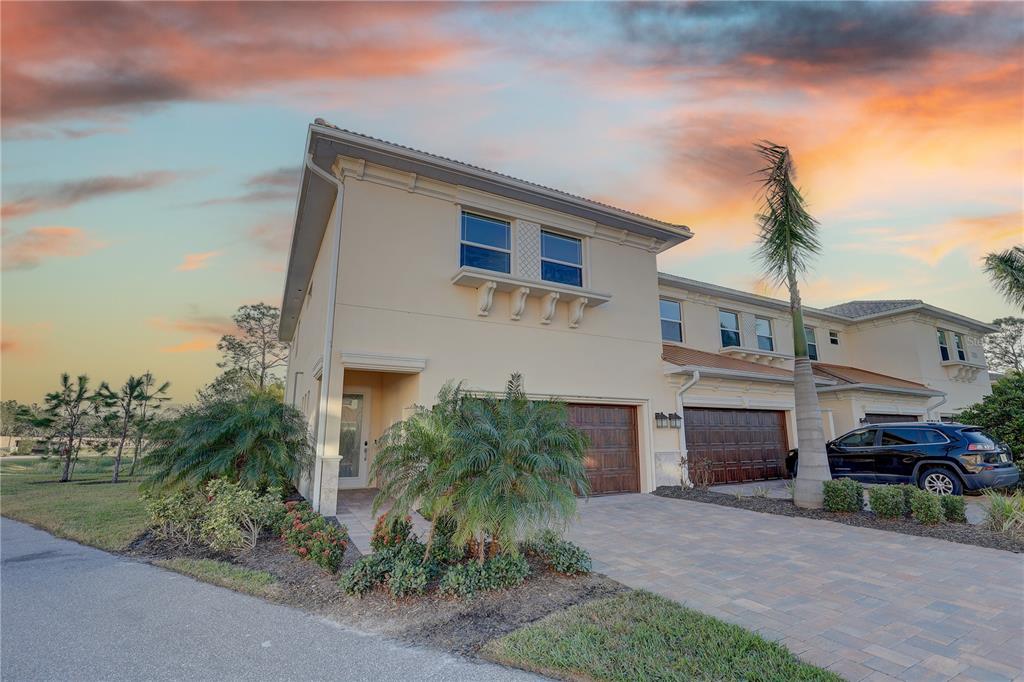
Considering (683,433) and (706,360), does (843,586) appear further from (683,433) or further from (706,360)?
(706,360)

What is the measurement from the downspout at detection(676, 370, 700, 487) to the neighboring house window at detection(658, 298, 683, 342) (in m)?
2.78

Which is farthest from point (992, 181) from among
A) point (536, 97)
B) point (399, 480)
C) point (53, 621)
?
point (53, 621)

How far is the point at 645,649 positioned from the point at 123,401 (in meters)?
19.6

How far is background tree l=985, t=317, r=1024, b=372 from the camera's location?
2986cm

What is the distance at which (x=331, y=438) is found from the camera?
7.53 m

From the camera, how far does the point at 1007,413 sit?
10.6 metres

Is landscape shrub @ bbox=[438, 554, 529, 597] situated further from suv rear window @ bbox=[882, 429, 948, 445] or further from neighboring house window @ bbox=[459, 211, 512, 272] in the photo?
suv rear window @ bbox=[882, 429, 948, 445]

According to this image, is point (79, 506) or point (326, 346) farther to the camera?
point (79, 506)

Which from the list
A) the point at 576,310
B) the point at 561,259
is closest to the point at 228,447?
the point at 576,310

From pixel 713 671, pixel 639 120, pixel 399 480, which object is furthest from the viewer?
pixel 639 120

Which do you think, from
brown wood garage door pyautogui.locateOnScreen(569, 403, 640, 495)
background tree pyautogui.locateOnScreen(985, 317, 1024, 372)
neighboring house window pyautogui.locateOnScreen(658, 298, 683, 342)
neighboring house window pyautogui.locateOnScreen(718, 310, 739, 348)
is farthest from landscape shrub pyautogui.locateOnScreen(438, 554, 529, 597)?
background tree pyautogui.locateOnScreen(985, 317, 1024, 372)

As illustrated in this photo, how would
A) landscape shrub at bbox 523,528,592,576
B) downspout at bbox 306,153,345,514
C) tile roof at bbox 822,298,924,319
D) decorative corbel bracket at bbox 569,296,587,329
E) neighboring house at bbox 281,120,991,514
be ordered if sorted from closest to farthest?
landscape shrub at bbox 523,528,592,576 → downspout at bbox 306,153,345,514 → neighboring house at bbox 281,120,991,514 → decorative corbel bracket at bbox 569,296,587,329 → tile roof at bbox 822,298,924,319

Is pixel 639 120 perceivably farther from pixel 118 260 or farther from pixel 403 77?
pixel 118 260

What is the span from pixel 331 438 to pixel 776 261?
9.23 meters
